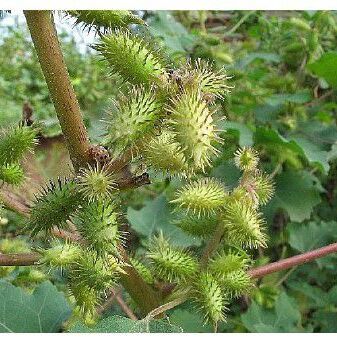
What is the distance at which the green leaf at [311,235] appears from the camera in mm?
1835

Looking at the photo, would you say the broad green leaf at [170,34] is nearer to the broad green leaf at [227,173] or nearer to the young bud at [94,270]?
the broad green leaf at [227,173]

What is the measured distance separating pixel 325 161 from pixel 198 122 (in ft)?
3.03

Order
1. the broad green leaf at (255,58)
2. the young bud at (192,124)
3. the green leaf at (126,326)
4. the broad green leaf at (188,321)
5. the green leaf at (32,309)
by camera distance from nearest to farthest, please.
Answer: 1. the young bud at (192,124)
2. the green leaf at (126,326)
3. the green leaf at (32,309)
4. the broad green leaf at (188,321)
5. the broad green leaf at (255,58)

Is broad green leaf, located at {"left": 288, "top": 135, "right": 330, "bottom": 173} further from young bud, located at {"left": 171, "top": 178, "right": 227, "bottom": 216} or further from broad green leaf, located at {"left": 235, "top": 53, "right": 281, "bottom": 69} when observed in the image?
young bud, located at {"left": 171, "top": 178, "right": 227, "bottom": 216}

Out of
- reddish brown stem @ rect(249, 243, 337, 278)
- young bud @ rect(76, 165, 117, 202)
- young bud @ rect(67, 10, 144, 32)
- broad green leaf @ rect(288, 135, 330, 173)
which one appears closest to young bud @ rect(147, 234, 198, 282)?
reddish brown stem @ rect(249, 243, 337, 278)

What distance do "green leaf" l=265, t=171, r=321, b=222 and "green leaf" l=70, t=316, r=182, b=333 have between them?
0.90 m

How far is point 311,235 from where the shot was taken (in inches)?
73.0

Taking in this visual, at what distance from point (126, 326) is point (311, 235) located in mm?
1001

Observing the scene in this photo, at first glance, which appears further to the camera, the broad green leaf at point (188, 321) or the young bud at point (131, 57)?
the broad green leaf at point (188, 321)

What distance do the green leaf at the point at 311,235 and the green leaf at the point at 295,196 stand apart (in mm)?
48

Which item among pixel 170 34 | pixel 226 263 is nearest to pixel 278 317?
pixel 226 263

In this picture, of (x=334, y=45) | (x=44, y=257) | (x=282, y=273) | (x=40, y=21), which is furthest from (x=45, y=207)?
(x=334, y=45)

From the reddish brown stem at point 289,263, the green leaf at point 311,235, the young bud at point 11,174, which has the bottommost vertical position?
the green leaf at point 311,235

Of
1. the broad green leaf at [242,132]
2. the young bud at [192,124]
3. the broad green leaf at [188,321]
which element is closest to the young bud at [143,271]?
the young bud at [192,124]
